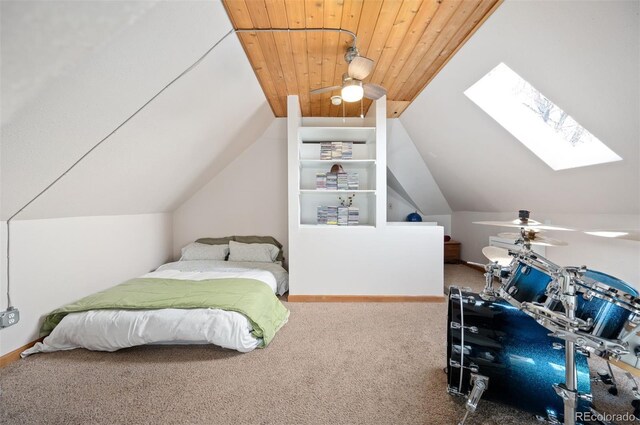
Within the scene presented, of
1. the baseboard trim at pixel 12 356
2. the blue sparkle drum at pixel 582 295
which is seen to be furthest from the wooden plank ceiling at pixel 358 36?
the baseboard trim at pixel 12 356

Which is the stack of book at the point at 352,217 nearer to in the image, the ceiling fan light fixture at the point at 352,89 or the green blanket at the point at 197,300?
the green blanket at the point at 197,300

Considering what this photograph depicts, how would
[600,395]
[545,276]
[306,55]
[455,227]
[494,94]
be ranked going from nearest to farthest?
[545,276] < [600,395] < [306,55] < [494,94] < [455,227]

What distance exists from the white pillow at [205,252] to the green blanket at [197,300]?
1002mm

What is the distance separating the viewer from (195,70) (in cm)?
179

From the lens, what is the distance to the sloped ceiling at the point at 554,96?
1397 millimetres

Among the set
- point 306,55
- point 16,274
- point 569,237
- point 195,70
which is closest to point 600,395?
point 569,237

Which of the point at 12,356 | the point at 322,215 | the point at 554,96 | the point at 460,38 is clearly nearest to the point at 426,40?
the point at 460,38

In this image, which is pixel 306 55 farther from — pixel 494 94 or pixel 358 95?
pixel 494 94

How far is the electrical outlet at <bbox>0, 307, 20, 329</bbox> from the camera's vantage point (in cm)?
172

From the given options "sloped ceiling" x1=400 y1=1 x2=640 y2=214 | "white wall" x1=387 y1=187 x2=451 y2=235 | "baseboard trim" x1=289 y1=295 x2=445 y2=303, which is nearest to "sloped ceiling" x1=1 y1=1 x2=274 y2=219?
"sloped ceiling" x1=400 y1=1 x2=640 y2=214

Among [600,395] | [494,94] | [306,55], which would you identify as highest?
[306,55]

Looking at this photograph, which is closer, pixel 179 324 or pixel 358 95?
pixel 179 324

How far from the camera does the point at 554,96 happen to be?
5.86 feet

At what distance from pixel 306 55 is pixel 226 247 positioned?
269 centimetres
